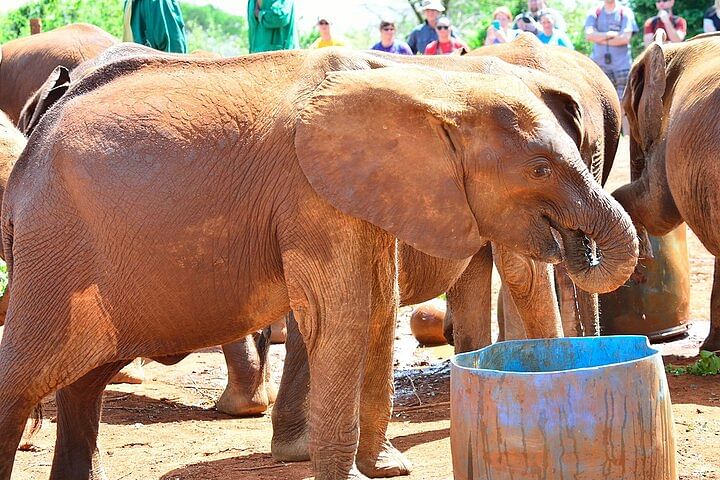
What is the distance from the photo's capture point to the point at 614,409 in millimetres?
3723

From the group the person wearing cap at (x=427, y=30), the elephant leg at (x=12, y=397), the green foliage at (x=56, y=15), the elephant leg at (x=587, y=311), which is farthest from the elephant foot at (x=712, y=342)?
the green foliage at (x=56, y=15)

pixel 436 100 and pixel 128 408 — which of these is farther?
pixel 128 408

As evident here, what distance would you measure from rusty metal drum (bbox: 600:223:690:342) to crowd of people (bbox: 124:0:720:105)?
9.52 feet

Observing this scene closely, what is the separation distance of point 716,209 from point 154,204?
3640 mm

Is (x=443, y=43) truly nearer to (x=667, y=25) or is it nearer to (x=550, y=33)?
(x=550, y=33)

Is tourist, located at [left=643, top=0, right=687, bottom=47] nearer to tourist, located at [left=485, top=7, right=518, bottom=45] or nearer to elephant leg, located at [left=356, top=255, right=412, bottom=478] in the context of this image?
tourist, located at [left=485, top=7, right=518, bottom=45]

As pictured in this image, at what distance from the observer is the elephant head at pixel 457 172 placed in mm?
4293

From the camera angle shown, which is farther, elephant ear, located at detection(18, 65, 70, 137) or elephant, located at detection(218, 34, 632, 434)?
elephant, located at detection(218, 34, 632, 434)

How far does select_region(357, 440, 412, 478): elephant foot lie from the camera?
535 cm

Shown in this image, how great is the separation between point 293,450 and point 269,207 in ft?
5.64

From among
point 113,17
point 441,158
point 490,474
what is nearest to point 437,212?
point 441,158

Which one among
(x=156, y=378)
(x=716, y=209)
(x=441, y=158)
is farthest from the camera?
(x=156, y=378)

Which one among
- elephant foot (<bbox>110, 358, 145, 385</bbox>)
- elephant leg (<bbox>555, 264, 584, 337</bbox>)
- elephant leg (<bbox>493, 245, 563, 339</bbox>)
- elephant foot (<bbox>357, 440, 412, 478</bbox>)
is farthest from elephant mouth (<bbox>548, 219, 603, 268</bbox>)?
elephant foot (<bbox>110, 358, 145, 385</bbox>)

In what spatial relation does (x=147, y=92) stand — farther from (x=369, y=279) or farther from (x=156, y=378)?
(x=156, y=378)
